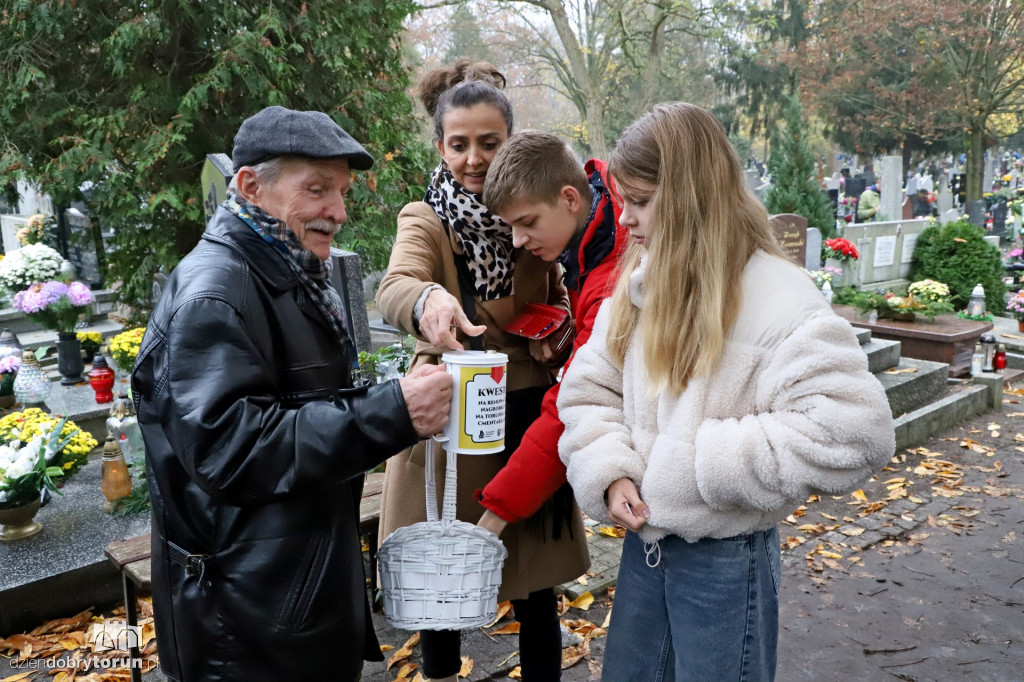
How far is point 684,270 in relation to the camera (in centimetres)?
163

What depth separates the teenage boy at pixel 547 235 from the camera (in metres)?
1.93

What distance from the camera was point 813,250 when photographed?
37.0 feet

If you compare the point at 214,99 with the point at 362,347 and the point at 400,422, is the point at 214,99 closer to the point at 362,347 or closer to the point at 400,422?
the point at 362,347

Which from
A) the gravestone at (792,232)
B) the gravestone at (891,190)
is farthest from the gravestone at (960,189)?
the gravestone at (792,232)

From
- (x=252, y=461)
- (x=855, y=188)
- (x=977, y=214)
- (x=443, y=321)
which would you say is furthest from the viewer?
(x=855, y=188)

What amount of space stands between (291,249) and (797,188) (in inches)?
478

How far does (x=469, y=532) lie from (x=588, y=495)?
28cm

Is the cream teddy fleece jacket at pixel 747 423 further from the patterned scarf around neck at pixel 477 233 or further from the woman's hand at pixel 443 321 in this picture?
the patterned scarf around neck at pixel 477 233

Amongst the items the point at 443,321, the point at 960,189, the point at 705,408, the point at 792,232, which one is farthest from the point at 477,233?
the point at 960,189

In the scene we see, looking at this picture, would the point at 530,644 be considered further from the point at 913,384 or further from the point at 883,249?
the point at 883,249

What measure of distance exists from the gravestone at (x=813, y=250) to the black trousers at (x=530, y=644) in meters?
9.83

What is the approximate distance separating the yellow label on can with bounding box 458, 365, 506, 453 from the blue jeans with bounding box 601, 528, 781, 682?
457 mm

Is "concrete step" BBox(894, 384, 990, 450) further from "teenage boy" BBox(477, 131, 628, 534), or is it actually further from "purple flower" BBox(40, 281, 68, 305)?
"purple flower" BBox(40, 281, 68, 305)

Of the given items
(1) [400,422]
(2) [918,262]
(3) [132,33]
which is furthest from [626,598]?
(2) [918,262]
